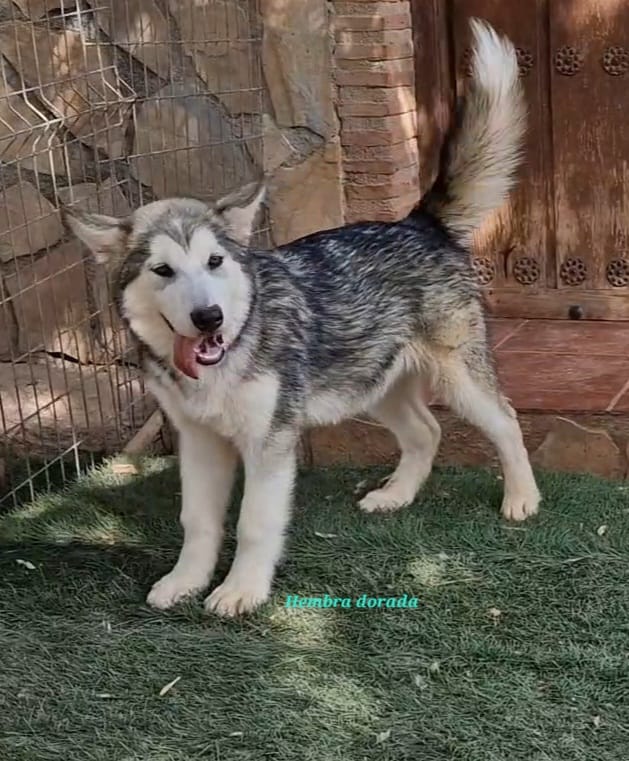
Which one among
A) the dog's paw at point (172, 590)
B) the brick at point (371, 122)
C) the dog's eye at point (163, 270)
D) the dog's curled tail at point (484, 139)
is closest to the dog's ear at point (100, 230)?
the dog's eye at point (163, 270)

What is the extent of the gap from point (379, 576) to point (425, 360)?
71cm

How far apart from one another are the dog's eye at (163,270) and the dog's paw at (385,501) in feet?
4.02

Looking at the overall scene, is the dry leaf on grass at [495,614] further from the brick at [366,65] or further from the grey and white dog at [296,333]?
the brick at [366,65]

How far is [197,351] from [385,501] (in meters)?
1.09

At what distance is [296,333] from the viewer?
334 cm

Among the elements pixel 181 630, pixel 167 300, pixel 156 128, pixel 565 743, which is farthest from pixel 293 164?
pixel 565 743

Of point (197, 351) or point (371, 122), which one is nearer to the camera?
point (197, 351)

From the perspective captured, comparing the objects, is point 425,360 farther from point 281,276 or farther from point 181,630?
point 181,630

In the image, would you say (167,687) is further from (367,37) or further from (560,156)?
(560,156)

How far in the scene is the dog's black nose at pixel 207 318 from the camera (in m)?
2.88

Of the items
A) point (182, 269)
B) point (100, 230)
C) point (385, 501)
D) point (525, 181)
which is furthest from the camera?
point (525, 181)

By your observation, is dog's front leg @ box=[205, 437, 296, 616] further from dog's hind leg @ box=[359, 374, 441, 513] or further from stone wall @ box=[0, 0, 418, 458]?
stone wall @ box=[0, 0, 418, 458]

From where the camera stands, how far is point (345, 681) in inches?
112

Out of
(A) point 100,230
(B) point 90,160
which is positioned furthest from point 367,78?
(A) point 100,230
